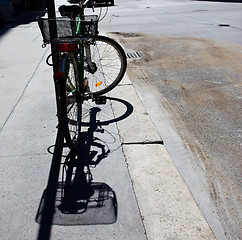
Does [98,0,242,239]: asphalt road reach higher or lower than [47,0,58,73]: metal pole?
lower

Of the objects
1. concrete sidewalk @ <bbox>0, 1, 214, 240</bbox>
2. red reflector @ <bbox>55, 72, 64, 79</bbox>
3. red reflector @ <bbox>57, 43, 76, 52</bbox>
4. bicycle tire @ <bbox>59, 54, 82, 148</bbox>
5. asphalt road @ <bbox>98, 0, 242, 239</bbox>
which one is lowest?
asphalt road @ <bbox>98, 0, 242, 239</bbox>

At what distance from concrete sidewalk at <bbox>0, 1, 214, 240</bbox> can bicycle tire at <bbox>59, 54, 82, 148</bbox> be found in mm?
296

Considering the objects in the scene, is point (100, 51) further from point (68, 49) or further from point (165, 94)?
point (68, 49)

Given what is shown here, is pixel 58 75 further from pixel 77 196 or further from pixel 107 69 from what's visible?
pixel 107 69

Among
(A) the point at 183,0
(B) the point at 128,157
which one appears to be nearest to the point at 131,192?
(B) the point at 128,157

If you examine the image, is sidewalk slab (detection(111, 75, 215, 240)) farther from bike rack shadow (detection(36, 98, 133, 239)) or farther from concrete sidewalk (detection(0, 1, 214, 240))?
bike rack shadow (detection(36, 98, 133, 239))

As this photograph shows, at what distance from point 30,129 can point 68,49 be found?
132cm

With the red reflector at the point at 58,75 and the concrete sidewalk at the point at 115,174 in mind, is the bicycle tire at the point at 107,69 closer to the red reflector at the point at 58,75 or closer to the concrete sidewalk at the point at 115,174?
the concrete sidewalk at the point at 115,174

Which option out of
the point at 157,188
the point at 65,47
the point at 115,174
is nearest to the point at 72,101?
the point at 65,47

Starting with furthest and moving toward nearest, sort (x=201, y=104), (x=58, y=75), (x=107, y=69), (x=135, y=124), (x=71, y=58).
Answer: (x=107, y=69)
(x=201, y=104)
(x=135, y=124)
(x=71, y=58)
(x=58, y=75)

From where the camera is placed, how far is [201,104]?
16.5 feet

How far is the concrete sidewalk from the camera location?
256 centimetres

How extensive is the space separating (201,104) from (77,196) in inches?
108

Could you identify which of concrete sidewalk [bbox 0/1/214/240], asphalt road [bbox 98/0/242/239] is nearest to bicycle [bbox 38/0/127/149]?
concrete sidewalk [bbox 0/1/214/240]
